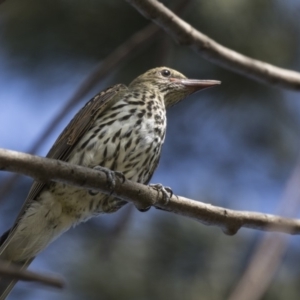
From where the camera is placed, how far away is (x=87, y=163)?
10.1 feet

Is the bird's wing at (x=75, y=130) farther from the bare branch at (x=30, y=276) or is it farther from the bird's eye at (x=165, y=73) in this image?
the bare branch at (x=30, y=276)

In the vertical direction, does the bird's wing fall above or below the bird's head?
below

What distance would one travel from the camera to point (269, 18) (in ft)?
16.9

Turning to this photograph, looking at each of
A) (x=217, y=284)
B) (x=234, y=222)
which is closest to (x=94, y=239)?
(x=217, y=284)

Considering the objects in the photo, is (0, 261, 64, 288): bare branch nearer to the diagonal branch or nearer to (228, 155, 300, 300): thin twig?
(228, 155, 300, 300): thin twig

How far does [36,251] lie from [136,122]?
0.74 metres

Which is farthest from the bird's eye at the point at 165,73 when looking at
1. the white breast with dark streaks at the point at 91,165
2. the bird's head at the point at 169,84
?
the white breast with dark streaks at the point at 91,165

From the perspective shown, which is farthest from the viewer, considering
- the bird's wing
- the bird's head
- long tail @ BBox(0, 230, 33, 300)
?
the bird's head

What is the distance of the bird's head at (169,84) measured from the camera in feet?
12.8

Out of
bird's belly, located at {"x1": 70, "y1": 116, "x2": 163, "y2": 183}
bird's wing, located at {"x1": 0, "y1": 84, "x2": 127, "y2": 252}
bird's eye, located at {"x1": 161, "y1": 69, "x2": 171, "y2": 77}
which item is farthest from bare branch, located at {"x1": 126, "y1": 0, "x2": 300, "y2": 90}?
bird's eye, located at {"x1": 161, "y1": 69, "x2": 171, "y2": 77}

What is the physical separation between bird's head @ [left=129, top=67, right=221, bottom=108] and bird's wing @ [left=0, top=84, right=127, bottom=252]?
0.49m

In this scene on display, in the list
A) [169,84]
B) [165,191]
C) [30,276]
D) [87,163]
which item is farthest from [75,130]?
[30,276]

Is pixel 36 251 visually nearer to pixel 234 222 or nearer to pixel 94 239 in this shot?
pixel 234 222

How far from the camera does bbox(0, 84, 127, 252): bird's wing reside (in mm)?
3148
